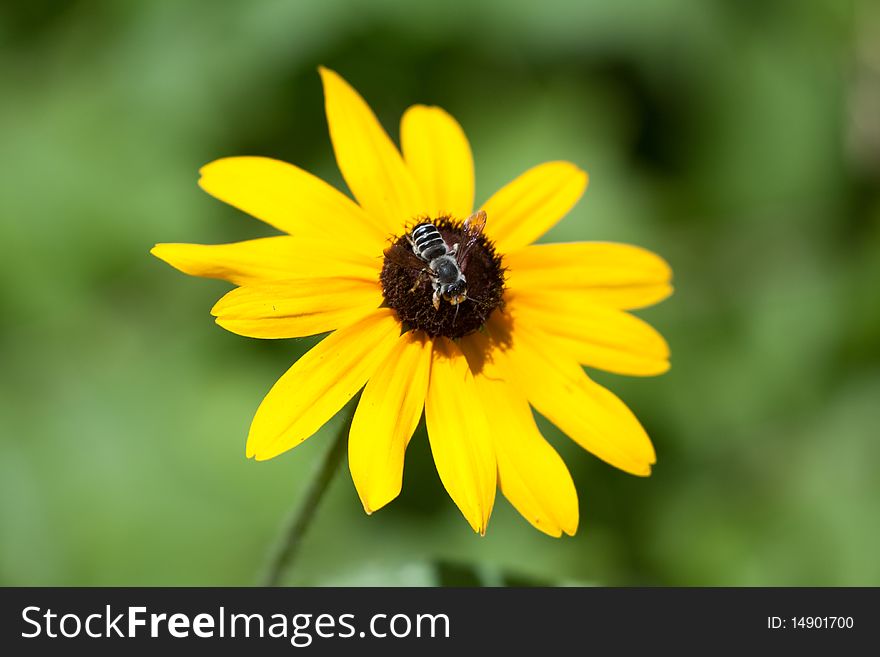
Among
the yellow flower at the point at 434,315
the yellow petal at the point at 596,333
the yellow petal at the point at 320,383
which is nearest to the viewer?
the yellow petal at the point at 320,383

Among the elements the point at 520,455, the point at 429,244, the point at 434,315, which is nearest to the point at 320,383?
the point at 434,315

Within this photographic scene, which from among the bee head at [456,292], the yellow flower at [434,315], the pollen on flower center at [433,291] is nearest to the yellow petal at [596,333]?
the yellow flower at [434,315]

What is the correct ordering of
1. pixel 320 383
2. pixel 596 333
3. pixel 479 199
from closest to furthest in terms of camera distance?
pixel 320 383 → pixel 596 333 → pixel 479 199

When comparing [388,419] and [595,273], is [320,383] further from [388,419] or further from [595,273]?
[595,273]

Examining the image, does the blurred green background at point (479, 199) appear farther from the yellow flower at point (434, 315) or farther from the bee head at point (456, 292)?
the bee head at point (456, 292)

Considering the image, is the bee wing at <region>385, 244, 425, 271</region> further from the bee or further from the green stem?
the green stem

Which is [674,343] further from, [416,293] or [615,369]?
[416,293]
